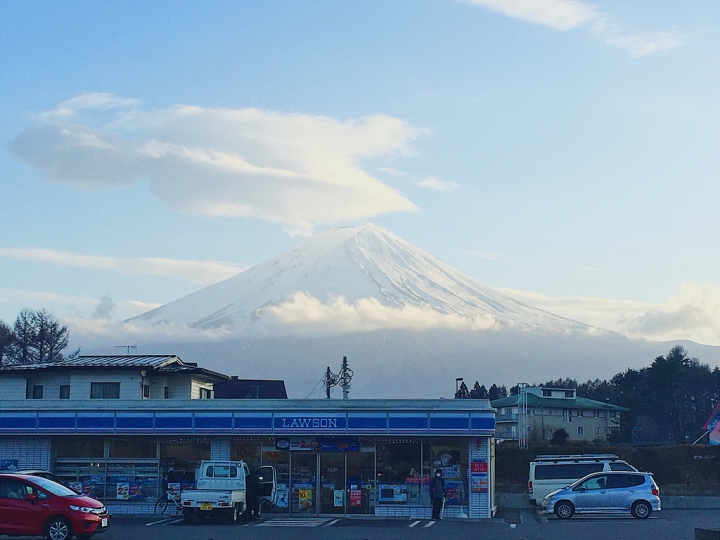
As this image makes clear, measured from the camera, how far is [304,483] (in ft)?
101

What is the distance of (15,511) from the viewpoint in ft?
63.9

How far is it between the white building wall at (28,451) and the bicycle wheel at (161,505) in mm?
4138

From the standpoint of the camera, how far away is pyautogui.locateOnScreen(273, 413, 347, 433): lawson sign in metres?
30.5

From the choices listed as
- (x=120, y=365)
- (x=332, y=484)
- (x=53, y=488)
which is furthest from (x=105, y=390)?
(x=53, y=488)

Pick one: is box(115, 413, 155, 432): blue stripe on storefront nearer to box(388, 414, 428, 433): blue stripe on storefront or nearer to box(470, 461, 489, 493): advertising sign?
box(388, 414, 428, 433): blue stripe on storefront

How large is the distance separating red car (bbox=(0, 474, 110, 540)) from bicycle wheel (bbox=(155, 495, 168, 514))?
11.3 m

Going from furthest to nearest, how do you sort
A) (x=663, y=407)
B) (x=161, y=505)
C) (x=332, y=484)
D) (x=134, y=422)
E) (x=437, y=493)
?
(x=663, y=407), (x=134, y=422), (x=161, y=505), (x=332, y=484), (x=437, y=493)

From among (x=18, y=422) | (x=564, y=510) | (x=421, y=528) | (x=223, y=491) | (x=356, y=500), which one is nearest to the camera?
(x=421, y=528)

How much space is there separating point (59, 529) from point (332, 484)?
1288cm

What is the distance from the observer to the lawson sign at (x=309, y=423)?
30469mm

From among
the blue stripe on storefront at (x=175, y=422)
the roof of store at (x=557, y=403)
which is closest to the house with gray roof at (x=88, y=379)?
the blue stripe on storefront at (x=175, y=422)

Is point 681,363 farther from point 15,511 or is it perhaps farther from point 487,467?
point 15,511

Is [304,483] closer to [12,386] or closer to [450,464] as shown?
[450,464]

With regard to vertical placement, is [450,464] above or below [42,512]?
above
